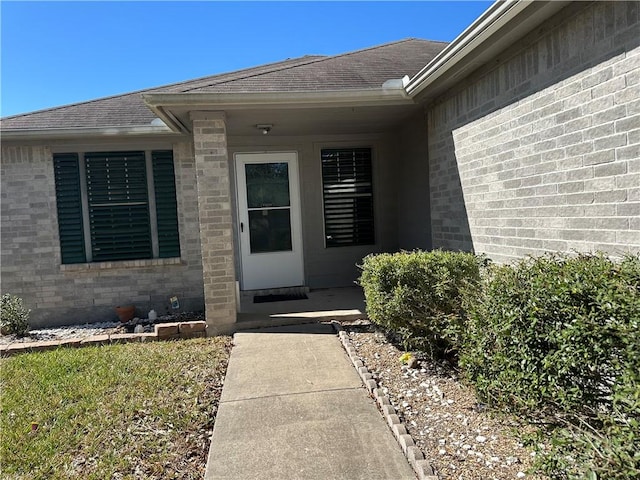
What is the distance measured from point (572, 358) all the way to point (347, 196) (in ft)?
20.7

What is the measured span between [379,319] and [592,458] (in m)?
2.62

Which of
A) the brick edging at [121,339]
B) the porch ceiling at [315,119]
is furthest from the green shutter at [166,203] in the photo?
the brick edging at [121,339]

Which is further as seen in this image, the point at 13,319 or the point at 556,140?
the point at 13,319

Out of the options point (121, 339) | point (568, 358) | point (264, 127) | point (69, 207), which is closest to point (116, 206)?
point (69, 207)

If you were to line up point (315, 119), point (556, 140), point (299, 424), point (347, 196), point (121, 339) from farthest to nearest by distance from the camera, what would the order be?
1. point (347, 196)
2. point (315, 119)
3. point (121, 339)
4. point (556, 140)
5. point (299, 424)

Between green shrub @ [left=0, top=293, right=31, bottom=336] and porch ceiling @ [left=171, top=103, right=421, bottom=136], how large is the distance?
12.7 ft

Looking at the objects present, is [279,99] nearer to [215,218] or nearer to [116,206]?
[215,218]

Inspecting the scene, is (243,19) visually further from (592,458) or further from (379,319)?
(592,458)

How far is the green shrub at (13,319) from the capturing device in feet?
21.4

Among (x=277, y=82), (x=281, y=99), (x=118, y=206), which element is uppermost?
(x=277, y=82)

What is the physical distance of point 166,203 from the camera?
290 inches

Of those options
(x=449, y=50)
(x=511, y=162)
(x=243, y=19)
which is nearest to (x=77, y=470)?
(x=511, y=162)

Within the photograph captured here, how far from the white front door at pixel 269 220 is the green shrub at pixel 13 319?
134 inches

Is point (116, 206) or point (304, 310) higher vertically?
point (116, 206)
